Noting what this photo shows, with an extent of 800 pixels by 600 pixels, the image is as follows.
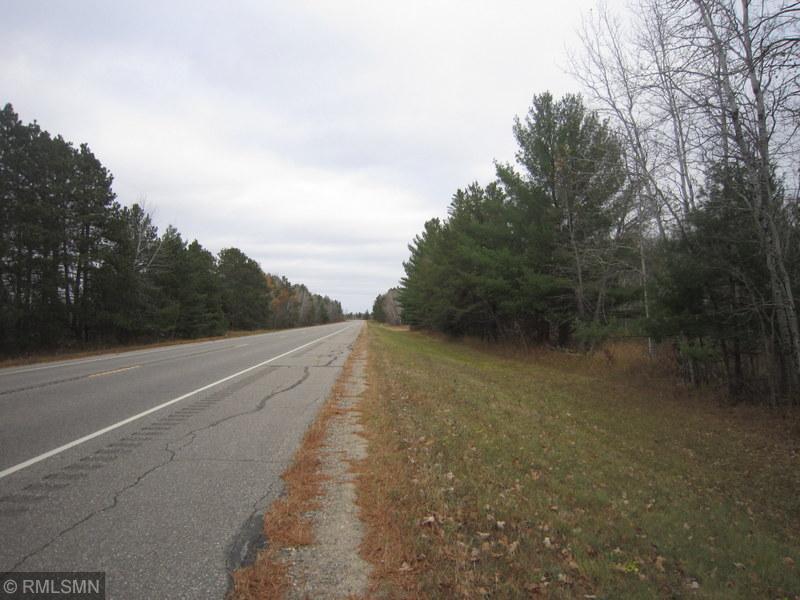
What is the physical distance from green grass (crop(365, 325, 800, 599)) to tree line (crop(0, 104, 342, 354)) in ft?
77.3

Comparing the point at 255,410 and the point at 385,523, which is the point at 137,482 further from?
the point at 255,410

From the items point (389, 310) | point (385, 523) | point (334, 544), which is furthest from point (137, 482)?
point (389, 310)

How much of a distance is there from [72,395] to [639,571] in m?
10.5

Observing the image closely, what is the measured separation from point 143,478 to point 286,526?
209 centimetres

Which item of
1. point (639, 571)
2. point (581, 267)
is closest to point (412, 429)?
point (639, 571)

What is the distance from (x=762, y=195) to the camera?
28.7 ft

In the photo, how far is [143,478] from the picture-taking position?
187 inches

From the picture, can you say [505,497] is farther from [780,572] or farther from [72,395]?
[72,395]

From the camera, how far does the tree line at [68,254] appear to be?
22422 mm

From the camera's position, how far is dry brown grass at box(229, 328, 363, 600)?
2.95 metres

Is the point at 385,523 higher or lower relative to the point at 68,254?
lower

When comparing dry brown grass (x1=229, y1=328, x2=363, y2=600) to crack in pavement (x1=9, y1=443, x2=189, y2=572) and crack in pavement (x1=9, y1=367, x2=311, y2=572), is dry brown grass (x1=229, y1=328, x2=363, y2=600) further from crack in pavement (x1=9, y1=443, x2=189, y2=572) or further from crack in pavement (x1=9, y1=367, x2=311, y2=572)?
crack in pavement (x1=9, y1=443, x2=189, y2=572)

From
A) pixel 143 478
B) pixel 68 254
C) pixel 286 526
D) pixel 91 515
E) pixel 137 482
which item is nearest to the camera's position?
pixel 286 526

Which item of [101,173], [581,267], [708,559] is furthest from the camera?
[101,173]
